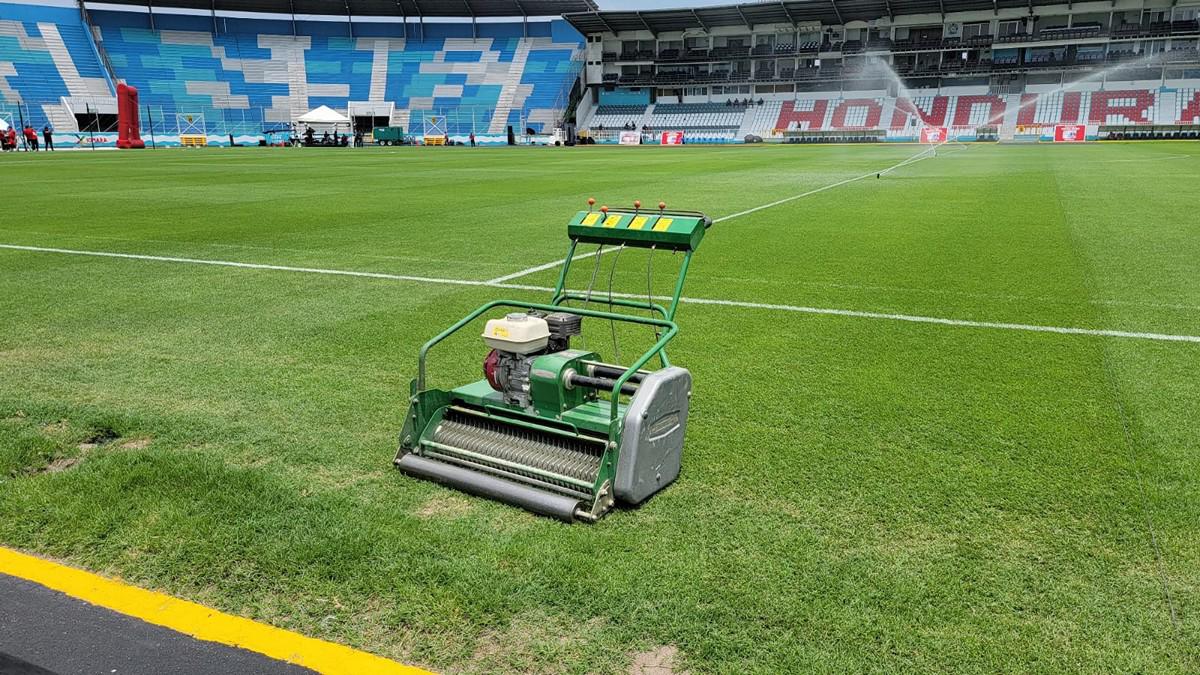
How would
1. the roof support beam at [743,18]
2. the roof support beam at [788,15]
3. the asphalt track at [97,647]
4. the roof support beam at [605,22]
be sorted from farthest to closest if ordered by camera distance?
the roof support beam at [605,22] → the roof support beam at [743,18] → the roof support beam at [788,15] → the asphalt track at [97,647]

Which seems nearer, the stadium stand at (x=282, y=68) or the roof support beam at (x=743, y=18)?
the stadium stand at (x=282, y=68)

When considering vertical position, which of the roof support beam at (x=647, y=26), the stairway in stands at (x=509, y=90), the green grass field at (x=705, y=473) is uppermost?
the roof support beam at (x=647, y=26)

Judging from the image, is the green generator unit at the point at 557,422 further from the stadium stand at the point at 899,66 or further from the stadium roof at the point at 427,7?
the stadium roof at the point at 427,7

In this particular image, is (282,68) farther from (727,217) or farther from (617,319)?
(617,319)

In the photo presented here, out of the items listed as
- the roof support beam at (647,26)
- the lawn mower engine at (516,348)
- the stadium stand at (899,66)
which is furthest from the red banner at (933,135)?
the lawn mower engine at (516,348)

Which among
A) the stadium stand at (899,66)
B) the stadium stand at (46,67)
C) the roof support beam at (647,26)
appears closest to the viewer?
the stadium stand at (46,67)

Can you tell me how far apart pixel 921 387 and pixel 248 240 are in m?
9.05

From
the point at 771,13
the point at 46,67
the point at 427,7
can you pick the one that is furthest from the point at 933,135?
the point at 46,67

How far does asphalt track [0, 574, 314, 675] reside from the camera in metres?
2.49

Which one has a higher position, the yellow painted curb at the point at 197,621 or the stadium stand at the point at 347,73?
the stadium stand at the point at 347,73

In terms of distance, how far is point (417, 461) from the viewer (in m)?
3.81

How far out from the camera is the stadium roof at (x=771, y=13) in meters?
67.2

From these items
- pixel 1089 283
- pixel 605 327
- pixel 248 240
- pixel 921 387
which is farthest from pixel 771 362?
pixel 248 240

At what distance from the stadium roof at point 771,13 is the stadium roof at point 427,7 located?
2.10 meters
